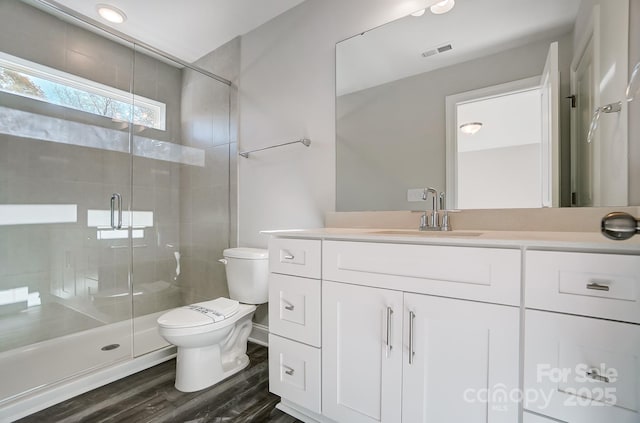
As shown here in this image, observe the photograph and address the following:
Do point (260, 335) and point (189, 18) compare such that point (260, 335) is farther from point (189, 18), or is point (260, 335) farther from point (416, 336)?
point (189, 18)

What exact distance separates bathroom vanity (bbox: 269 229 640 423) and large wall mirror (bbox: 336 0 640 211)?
1.08 ft

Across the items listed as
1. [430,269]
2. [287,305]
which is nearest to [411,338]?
[430,269]

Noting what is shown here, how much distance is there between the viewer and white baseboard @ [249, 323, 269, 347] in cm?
220

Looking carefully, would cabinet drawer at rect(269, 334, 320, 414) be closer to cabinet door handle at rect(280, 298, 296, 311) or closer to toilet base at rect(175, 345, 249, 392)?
cabinet door handle at rect(280, 298, 296, 311)

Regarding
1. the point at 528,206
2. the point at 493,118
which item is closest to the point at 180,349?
the point at 528,206

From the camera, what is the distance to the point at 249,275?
1964 millimetres

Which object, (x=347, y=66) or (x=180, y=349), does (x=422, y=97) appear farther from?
(x=180, y=349)

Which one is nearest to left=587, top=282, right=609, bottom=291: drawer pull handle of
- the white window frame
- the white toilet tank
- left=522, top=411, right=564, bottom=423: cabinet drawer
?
left=522, top=411, right=564, bottom=423: cabinet drawer

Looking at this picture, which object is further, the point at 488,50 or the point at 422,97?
the point at 422,97

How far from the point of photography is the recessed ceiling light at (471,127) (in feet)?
4.60

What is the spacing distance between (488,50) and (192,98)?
2.33 metres

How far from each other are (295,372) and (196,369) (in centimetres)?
68

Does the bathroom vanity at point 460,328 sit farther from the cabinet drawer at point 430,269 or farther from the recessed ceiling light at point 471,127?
the recessed ceiling light at point 471,127

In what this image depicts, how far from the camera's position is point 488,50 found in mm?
1368
